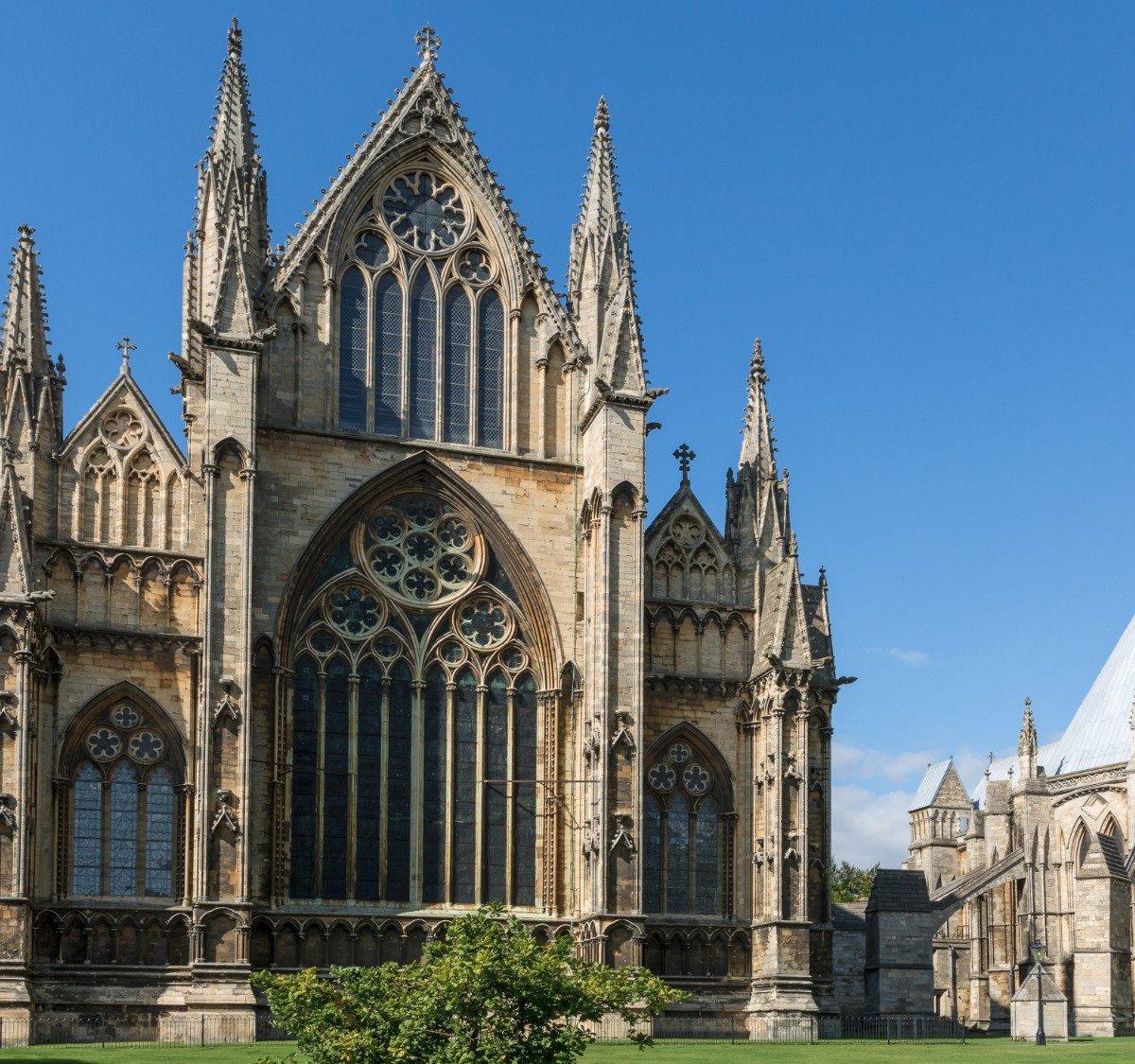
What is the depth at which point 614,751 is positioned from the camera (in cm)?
3956

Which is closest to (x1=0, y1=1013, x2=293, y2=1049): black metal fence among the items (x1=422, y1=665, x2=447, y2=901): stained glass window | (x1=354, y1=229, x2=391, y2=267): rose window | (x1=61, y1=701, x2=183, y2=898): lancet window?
(x1=61, y1=701, x2=183, y2=898): lancet window

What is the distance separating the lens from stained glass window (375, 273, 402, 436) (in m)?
41.2

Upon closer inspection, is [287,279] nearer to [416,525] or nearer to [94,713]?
[416,525]

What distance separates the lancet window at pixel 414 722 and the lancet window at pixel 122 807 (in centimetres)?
267

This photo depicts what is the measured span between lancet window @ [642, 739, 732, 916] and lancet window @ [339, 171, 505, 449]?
8.54 meters

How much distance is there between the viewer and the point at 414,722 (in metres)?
39.8

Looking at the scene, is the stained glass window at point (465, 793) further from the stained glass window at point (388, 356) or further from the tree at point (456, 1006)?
the tree at point (456, 1006)

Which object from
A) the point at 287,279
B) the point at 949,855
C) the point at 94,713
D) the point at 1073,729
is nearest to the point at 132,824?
the point at 94,713

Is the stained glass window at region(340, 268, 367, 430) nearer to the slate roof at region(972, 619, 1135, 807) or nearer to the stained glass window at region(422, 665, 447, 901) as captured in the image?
the stained glass window at region(422, 665, 447, 901)

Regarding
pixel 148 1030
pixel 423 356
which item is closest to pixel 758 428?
pixel 423 356

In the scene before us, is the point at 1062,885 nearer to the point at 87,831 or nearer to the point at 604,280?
the point at 604,280

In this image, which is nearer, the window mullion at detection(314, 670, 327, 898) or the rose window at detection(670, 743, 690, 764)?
the window mullion at detection(314, 670, 327, 898)

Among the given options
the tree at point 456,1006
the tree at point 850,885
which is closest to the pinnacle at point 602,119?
the tree at point 456,1006

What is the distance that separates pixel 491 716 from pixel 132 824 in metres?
8.22
